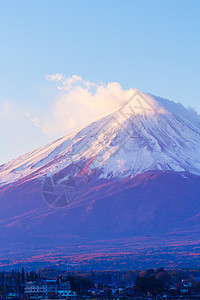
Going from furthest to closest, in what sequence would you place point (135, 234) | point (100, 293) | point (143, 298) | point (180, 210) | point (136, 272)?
point (180, 210) < point (135, 234) < point (136, 272) < point (100, 293) < point (143, 298)

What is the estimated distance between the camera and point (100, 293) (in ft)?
258

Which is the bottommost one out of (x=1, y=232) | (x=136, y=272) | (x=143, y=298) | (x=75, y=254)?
(x=143, y=298)

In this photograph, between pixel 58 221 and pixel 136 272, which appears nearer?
pixel 136 272

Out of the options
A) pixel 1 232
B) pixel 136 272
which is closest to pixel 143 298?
pixel 136 272

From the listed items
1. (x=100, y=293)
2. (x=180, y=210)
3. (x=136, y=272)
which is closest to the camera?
(x=100, y=293)

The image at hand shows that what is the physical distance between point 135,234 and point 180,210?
20.1 m

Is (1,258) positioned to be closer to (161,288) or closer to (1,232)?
(1,232)

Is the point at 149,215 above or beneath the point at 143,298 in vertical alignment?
above

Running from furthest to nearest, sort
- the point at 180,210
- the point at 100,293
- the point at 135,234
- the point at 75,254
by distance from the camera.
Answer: the point at 180,210, the point at 135,234, the point at 75,254, the point at 100,293

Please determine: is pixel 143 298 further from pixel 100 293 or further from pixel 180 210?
pixel 180 210

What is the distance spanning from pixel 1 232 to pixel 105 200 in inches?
1199

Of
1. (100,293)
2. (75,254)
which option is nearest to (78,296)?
(100,293)

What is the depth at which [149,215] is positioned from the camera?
197000mm

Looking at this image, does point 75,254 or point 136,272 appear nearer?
point 136,272
